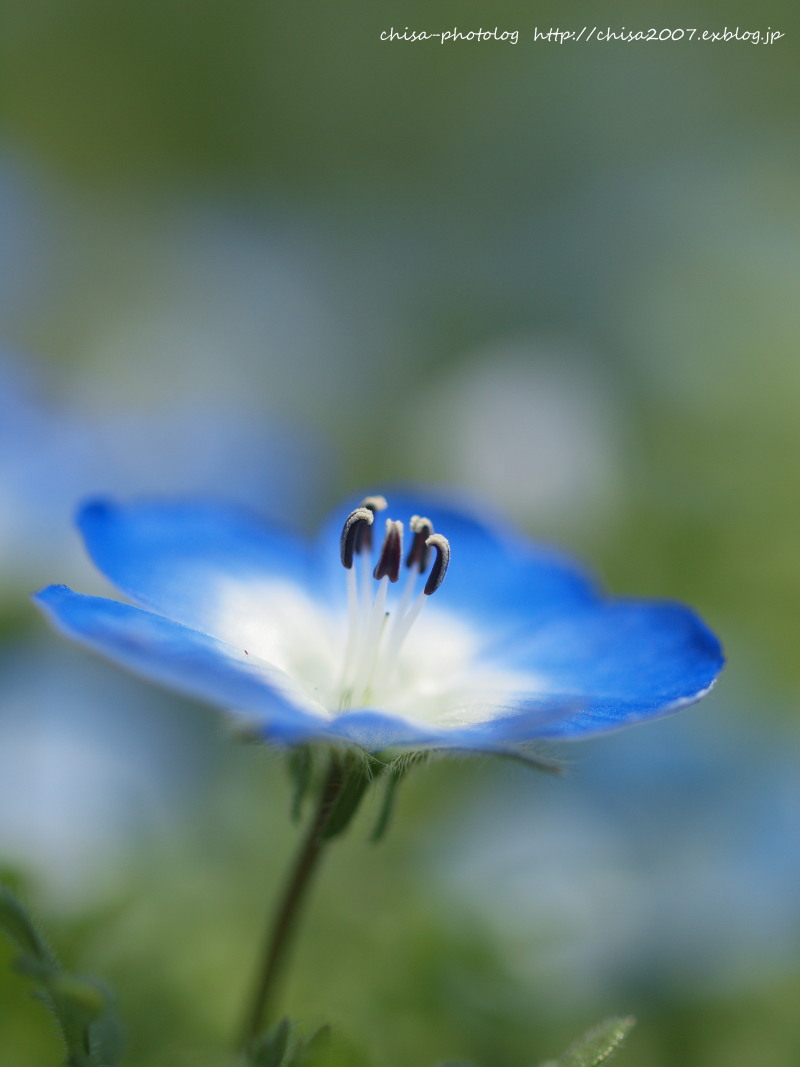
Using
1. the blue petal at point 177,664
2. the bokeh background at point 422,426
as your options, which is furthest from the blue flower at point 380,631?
the bokeh background at point 422,426

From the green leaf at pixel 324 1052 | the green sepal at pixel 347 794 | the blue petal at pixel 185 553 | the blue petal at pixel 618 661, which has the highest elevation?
the blue petal at pixel 185 553

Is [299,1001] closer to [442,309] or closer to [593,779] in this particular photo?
[593,779]

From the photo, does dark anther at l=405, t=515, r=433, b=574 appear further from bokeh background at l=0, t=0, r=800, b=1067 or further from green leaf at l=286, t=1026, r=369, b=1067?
green leaf at l=286, t=1026, r=369, b=1067

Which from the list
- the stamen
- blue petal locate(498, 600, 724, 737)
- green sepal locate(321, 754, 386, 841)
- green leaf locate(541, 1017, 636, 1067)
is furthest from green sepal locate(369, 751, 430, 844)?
the stamen

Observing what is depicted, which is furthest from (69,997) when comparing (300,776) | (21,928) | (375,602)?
(375,602)

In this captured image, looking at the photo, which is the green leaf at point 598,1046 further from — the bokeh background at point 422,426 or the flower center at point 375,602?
the flower center at point 375,602

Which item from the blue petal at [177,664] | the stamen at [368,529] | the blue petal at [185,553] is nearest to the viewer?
the blue petal at [177,664]
